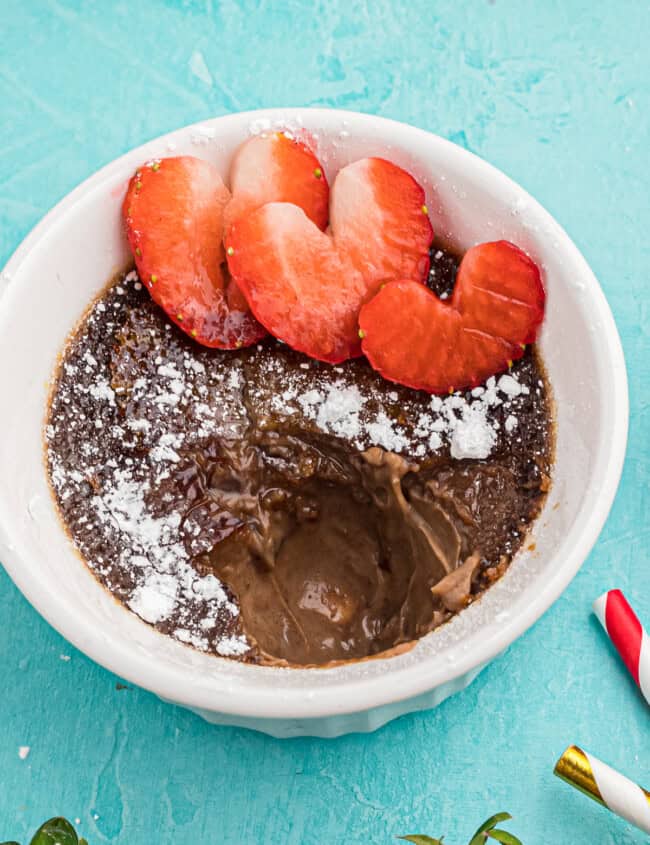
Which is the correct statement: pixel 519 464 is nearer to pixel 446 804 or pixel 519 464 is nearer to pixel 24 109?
pixel 446 804

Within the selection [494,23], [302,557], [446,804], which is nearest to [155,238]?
[302,557]

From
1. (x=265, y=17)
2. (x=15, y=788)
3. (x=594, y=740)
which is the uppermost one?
(x=265, y=17)

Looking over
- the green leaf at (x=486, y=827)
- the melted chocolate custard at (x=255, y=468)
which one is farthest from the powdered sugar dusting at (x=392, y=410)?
the green leaf at (x=486, y=827)

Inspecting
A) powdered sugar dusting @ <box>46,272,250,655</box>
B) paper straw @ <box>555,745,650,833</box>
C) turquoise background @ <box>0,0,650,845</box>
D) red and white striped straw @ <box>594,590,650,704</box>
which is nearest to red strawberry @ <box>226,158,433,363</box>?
powdered sugar dusting @ <box>46,272,250,655</box>

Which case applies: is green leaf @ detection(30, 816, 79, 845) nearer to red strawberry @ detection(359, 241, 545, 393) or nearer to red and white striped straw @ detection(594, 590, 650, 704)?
red strawberry @ detection(359, 241, 545, 393)

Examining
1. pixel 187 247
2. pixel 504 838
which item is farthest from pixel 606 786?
pixel 187 247

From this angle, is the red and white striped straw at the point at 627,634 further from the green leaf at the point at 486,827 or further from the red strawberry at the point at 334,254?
the red strawberry at the point at 334,254

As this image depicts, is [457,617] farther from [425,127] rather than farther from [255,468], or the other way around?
[425,127]
